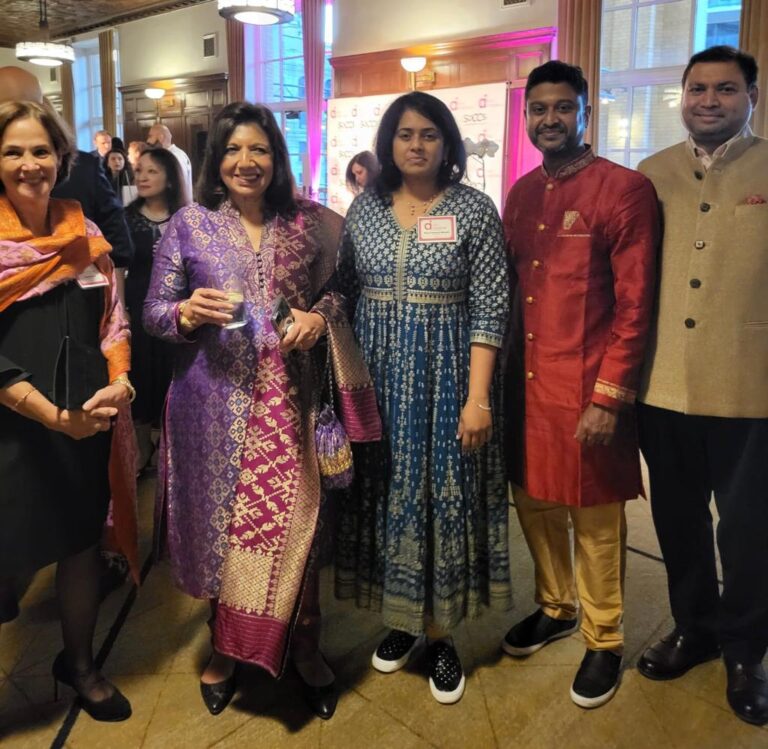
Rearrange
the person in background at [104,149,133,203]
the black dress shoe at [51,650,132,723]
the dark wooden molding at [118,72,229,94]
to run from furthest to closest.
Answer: the dark wooden molding at [118,72,229,94] < the person in background at [104,149,133,203] < the black dress shoe at [51,650,132,723]

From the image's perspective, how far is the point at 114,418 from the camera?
1.72m

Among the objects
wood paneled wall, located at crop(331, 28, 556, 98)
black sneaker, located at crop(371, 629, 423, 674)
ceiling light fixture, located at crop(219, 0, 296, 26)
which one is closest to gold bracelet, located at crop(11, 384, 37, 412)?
black sneaker, located at crop(371, 629, 423, 674)

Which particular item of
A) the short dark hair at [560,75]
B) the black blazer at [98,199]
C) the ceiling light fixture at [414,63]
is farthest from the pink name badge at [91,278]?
the ceiling light fixture at [414,63]

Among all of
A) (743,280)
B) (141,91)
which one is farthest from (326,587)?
(141,91)

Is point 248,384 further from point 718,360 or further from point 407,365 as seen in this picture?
point 718,360

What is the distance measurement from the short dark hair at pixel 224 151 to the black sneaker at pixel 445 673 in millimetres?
1239

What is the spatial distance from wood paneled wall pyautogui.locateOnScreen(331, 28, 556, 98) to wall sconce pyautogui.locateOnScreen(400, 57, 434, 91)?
0.18ft

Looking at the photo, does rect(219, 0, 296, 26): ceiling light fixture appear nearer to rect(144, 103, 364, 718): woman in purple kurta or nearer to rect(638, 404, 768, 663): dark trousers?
rect(144, 103, 364, 718): woman in purple kurta

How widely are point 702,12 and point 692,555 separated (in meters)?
5.67

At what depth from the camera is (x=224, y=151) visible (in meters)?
1.71

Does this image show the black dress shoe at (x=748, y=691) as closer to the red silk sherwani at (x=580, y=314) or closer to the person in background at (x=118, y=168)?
the red silk sherwani at (x=580, y=314)

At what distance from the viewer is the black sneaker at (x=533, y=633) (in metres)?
2.15

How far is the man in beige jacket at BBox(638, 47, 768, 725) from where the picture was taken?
68.1 inches

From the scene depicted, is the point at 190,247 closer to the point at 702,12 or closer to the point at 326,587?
the point at 326,587
